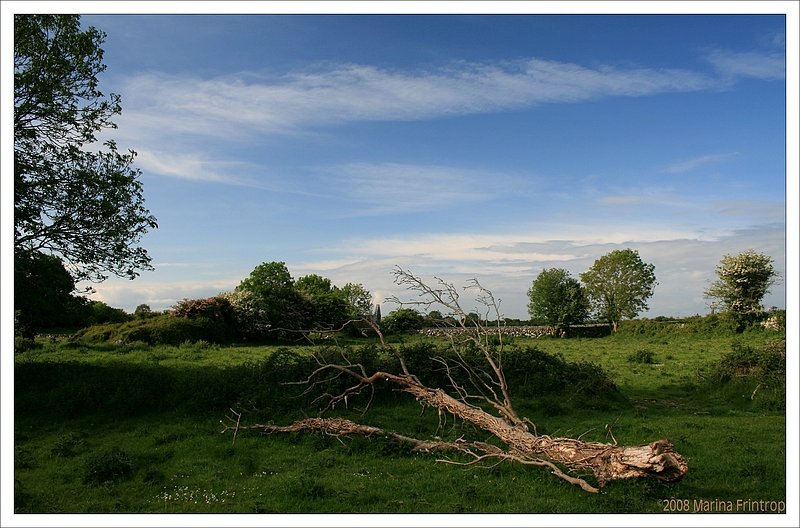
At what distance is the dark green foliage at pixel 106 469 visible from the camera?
31.0 ft

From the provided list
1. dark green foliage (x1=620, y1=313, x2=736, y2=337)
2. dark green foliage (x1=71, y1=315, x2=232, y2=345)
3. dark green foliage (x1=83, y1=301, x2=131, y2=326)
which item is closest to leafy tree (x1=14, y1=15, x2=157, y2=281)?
dark green foliage (x1=71, y1=315, x2=232, y2=345)

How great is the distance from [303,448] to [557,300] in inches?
1539

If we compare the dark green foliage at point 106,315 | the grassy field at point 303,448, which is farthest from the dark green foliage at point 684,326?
the dark green foliage at point 106,315

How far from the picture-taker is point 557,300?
47.1 meters

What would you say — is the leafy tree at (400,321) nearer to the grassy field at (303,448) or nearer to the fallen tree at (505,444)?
the grassy field at (303,448)

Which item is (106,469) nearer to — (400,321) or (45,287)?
(45,287)

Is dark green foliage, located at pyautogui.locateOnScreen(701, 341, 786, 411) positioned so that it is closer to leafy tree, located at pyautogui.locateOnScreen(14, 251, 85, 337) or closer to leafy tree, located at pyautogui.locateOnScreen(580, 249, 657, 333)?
leafy tree, located at pyautogui.locateOnScreen(14, 251, 85, 337)

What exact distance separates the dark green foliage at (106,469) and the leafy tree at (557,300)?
3837 centimetres

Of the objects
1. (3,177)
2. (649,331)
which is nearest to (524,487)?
(3,177)

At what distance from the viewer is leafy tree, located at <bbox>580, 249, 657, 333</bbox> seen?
2039 inches

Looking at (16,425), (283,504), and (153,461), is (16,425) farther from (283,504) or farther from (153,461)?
(283,504)

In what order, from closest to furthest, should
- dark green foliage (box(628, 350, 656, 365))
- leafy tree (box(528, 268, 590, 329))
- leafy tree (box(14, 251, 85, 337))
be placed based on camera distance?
leafy tree (box(14, 251, 85, 337))
dark green foliage (box(628, 350, 656, 365))
leafy tree (box(528, 268, 590, 329))

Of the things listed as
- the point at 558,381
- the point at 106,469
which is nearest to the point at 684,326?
the point at 558,381

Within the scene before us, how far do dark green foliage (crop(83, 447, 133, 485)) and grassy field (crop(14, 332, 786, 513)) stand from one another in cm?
2
